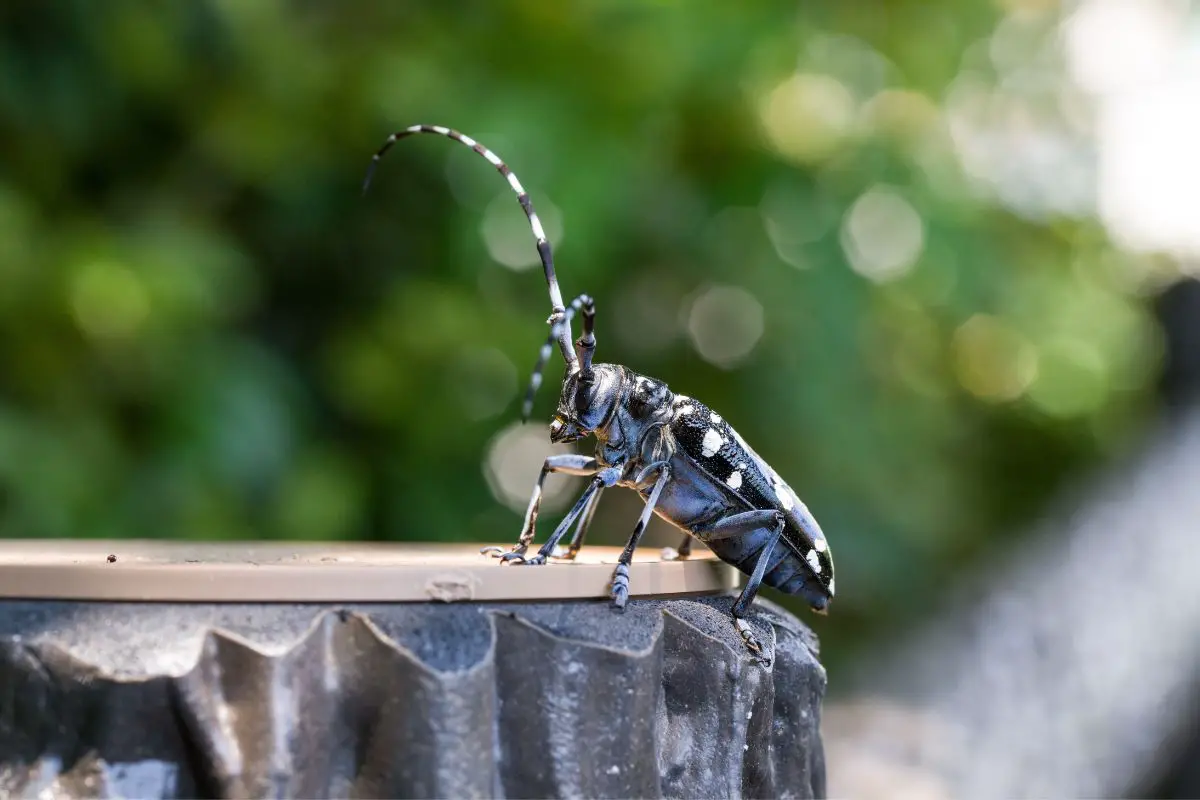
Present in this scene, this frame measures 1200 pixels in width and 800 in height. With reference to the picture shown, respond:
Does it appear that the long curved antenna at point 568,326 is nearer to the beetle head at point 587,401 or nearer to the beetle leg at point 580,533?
the beetle head at point 587,401

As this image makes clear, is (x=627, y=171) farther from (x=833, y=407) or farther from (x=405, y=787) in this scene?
(x=405, y=787)

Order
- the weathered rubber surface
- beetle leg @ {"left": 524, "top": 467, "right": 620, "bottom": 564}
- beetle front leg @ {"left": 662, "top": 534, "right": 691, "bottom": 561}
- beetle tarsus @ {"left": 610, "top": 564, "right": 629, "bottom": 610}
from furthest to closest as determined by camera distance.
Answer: beetle front leg @ {"left": 662, "top": 534, "right": 691, "bottom": 561} → beetle leg @ {"left": 524, "top": 467, "right": 620, "bottom": 564} → beetle tarsus @ {"left": 610, "top": 564, "right": 629, "bottom": 610} → the weathered rubber surface

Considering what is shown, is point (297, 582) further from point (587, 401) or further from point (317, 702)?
point (587, 401)

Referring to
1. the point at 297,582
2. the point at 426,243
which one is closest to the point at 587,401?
the point at 297,582

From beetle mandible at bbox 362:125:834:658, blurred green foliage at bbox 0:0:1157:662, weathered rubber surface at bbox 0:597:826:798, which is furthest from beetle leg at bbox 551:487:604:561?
blurred green foliage at bbox 0:0:1157:662

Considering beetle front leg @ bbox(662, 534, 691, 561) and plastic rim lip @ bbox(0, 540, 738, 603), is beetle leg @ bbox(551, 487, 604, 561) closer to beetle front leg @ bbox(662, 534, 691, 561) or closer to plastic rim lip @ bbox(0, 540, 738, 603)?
beetle front leg @ bbox(662, 534, 691, 561)

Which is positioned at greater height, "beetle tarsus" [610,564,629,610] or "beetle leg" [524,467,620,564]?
"beetle tarsus" [610,564,629,610]

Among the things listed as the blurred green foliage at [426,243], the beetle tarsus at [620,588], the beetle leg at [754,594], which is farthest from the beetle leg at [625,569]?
the blurred green foliage at [426,243]

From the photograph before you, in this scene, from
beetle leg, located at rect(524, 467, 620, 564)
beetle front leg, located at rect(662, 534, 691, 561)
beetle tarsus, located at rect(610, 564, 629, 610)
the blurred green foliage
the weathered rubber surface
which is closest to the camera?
the weathered rubber surface
